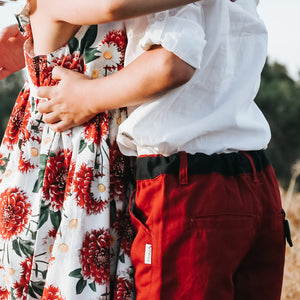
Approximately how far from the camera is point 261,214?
948 mm

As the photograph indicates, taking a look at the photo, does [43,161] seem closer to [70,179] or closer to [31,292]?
[70,179]

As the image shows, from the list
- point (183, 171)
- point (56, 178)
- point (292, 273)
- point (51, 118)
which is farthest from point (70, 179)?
point (292, 273)

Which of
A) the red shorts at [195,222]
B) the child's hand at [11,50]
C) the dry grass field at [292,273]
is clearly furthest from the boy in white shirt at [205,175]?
the dry grass field at [292,273]

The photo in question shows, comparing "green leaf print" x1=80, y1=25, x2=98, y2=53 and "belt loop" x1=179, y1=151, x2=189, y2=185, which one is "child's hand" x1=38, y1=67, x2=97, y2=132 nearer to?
"green leaf print" x1=80, y1=25, x2=98, y2=53

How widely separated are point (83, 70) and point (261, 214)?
51cm

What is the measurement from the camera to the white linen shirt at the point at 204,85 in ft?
2.81

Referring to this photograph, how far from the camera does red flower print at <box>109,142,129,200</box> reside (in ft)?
3.18

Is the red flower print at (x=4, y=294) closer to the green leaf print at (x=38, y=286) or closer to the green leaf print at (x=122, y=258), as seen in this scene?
the green leaf print at (x=38, y=286)

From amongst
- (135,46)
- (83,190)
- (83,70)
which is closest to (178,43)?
(135,46)

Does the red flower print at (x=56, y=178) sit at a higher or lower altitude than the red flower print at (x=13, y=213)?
higher

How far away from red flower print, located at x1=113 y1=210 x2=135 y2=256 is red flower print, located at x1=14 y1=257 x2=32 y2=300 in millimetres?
207

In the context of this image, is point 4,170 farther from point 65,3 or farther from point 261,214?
point 261,214

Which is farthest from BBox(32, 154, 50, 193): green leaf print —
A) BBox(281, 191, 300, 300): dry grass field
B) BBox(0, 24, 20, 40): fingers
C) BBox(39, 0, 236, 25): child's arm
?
BBox(281, 191, 300, 300): dry grass field

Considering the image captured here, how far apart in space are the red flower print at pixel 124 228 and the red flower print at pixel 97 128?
0.17 metres
